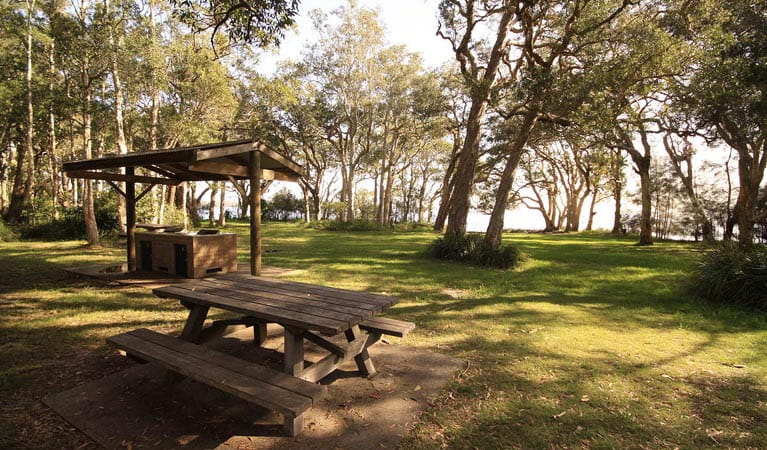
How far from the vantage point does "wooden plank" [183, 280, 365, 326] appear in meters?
2.59

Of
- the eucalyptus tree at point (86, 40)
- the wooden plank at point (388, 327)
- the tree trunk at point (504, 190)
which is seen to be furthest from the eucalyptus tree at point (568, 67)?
the eucalyptus tree at point (86, 40)

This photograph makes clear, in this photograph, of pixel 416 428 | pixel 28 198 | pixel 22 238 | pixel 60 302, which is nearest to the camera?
pixel 416 428

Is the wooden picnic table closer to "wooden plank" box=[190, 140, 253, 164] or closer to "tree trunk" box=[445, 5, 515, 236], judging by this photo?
"wooden plank" box=[190, 140, 253, 164]

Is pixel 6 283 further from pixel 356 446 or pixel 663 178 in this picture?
pixel 663 178

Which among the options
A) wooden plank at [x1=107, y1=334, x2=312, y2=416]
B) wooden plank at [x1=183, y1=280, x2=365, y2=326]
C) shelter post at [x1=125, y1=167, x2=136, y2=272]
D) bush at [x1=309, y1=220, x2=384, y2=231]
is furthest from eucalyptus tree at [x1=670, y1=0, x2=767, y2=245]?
bush at [x1=309, y1=220, x2=384, y2=231]

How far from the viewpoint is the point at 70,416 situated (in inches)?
102

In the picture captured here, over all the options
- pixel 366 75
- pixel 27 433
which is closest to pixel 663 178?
pixel 366 75

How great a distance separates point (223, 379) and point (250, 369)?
21 cm

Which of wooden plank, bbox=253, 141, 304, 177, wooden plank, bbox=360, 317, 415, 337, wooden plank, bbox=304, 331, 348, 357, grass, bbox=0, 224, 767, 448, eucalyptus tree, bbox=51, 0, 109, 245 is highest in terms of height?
eucalyptus tree, bbox=51, 0, 109, 245

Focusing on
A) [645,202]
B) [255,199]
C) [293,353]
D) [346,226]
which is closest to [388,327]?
[293,353]

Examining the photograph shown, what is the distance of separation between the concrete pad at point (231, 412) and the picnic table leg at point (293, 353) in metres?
0.35

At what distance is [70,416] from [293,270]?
5693mm

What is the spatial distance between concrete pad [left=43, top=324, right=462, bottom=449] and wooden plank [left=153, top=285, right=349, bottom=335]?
73 cm

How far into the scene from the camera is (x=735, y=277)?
20.9ft
